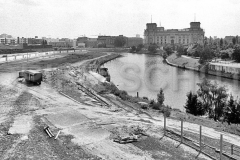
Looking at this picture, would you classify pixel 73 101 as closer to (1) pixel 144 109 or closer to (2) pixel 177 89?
(1) pixel 144 109

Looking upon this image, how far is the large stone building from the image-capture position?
5049 inches

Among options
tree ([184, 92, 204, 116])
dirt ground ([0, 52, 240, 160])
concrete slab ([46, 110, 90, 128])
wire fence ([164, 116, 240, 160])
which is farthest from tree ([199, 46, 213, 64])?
wire fence ([164, 116, 240, 160])

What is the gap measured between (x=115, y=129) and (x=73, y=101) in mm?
5596

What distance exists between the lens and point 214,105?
755 inches

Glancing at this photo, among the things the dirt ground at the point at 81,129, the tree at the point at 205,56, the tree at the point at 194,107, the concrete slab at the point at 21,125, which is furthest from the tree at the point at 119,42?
the concrete slab at the point at 21,125

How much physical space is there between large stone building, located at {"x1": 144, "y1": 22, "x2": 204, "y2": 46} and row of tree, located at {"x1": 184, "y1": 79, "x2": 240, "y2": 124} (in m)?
111

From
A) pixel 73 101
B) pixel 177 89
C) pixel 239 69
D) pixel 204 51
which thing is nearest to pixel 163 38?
pixel 204 51

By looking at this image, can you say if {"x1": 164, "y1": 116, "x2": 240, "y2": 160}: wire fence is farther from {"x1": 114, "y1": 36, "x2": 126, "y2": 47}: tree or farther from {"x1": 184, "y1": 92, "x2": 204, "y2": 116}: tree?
{"x1": 114, "y1": 36, "x2": 126, "y2": 47}: tree

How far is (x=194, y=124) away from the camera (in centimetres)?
1235

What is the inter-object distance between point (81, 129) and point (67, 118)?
1.72 metres

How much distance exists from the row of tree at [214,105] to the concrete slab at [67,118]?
8.43m

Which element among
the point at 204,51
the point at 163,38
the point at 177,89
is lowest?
the point at 177,89

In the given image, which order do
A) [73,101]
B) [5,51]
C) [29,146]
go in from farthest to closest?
[5,51], [73,101], [29,146]

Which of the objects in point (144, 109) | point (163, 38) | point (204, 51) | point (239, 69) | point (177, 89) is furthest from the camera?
point (163, 38)
